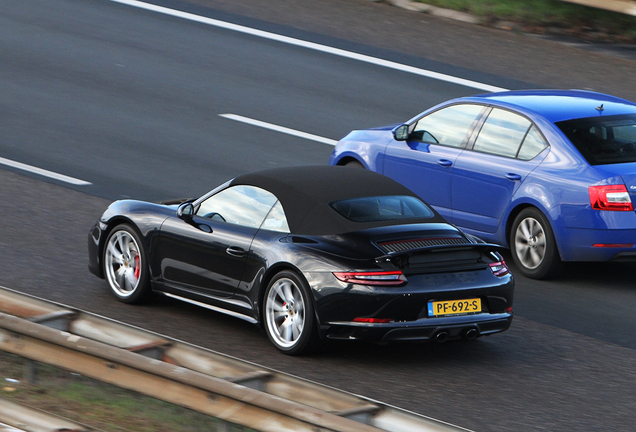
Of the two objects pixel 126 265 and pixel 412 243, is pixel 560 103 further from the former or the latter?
pixel 126 265

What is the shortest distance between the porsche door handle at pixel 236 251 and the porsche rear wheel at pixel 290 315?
0.38 meters

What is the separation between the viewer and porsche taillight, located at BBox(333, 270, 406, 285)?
25.2 feet

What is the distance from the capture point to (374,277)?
25.2 feet

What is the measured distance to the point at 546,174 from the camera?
1043cm

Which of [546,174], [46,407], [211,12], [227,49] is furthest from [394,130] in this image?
[211,12]

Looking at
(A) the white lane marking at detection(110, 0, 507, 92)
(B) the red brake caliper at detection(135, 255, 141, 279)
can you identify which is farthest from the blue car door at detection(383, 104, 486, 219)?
(A) the white lane marking at detection(110, 0, 507, 92)

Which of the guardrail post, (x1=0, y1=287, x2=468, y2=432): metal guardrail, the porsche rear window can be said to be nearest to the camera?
(x1=0, y1=287, x2=468, y2=432): metal guardrail

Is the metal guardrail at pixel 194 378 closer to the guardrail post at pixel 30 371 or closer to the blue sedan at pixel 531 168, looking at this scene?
the guardrail post at pixel 30 371

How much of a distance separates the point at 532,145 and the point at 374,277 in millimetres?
3622

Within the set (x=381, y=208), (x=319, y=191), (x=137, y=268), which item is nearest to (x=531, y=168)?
(x=381, y=208)

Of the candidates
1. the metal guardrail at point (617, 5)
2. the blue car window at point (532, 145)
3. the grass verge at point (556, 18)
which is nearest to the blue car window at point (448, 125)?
the blue car window at point (532, 145)

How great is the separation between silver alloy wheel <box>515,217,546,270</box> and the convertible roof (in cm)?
217

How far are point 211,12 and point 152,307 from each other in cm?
1209

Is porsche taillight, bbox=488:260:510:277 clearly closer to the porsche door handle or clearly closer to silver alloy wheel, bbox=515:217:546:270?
the porsche door handle
